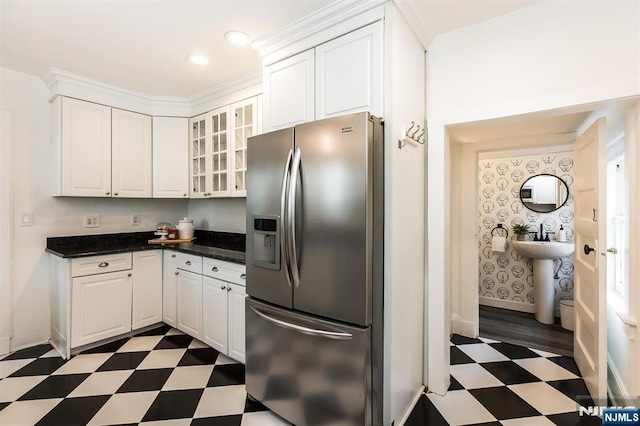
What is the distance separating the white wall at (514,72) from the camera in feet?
5.06

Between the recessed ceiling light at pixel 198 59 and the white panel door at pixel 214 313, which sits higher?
the recessed ceiling light at pixel 198 59

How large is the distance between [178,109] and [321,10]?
224cm

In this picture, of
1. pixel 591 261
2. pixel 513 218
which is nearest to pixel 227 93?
pixel 591 261

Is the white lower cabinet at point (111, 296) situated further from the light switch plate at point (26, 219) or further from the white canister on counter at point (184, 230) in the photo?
the light switch plate at point (26, 219)

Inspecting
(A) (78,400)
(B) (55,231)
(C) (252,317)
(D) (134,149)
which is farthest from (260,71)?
(A) (78,400)

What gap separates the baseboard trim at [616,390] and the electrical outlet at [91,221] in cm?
442

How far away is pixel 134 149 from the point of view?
124 inches

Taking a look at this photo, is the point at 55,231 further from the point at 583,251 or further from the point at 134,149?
the point at 583,251

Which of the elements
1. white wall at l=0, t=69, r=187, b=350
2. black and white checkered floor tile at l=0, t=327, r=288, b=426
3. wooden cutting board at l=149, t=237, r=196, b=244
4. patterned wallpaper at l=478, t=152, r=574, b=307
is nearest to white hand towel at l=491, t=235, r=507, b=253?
patterned wallpaper at l=478, t=152, r=574, b=307

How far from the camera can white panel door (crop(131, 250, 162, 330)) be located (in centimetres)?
290

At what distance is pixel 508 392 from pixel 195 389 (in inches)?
85.4

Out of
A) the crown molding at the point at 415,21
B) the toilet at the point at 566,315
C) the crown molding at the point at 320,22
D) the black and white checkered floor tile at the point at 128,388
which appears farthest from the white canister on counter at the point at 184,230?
the toilet at the point at 566,315

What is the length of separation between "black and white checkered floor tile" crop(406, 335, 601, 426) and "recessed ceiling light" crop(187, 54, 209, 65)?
293 centimetres

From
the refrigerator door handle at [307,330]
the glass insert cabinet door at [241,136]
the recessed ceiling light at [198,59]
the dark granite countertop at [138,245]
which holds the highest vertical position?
the recessed ceiling light at [198,59]
